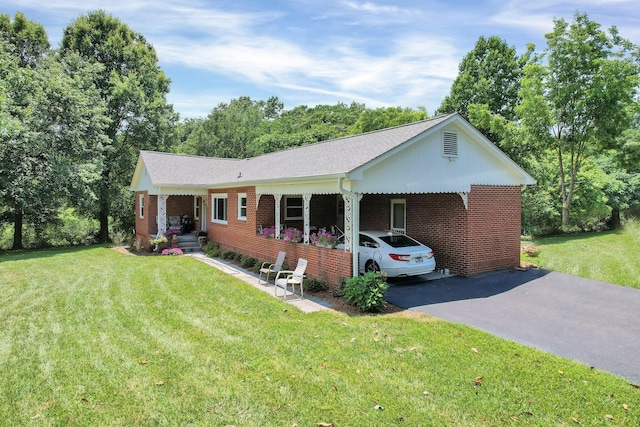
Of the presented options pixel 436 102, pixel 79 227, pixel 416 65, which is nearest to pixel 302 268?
pixel 416 65

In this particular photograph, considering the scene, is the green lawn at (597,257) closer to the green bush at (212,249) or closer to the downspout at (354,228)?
the downspout at (354,228)

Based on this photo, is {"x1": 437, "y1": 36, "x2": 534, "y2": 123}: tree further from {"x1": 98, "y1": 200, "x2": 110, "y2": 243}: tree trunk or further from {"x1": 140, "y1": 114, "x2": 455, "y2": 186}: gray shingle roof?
{"x1": 98, "y1": 200, "x2": 110, "y2": 243}: tree trunk

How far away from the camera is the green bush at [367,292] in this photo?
26.9ft

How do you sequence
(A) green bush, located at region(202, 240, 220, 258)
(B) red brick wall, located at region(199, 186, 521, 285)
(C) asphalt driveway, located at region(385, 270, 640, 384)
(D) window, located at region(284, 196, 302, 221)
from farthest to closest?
(A) green bush, located at region(202, 240, 220, 258) → (D) window, located at region(284, 196, 302, 221) → (B) red brick wall, located at region(199, 186, 521, 285) → (C) asphalt driveway, located at region(385, 270, 640, 384)

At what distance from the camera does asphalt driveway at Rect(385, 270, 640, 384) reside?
20.2 feet

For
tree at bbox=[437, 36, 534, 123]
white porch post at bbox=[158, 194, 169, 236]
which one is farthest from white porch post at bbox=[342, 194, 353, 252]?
tree at bbox=[437, 36, 534, 123]

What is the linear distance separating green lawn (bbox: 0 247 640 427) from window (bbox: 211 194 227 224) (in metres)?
8.94

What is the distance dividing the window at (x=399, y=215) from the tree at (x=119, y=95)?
1942cm

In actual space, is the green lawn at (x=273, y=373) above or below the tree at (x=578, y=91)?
below

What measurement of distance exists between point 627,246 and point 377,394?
18709mm

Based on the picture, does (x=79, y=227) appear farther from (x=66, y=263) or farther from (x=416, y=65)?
(x=416, y=65)


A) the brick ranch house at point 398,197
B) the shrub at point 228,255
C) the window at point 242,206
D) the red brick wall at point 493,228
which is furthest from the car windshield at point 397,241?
the shrub at point 228,255

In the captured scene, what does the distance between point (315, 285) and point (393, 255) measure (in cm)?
218

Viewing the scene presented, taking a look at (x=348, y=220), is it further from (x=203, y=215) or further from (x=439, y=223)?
(x=203, y=215)
